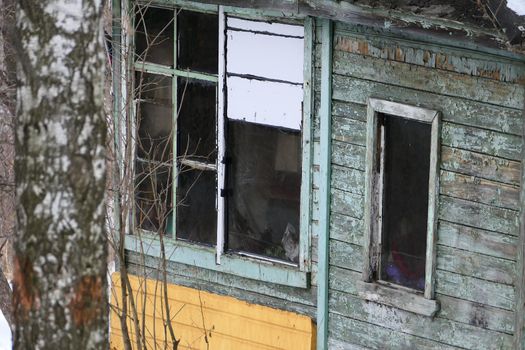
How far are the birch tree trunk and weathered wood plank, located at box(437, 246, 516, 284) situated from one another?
11.2 ft

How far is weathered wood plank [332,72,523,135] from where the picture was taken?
27.1ft

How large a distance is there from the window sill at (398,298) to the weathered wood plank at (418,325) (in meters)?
0.06

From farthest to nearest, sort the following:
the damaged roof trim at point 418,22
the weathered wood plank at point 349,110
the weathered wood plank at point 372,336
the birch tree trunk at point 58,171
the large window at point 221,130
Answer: the large window at point 221,130 → the weathered wood plank at point 349,110 → the weathered wood plank at point 372,336 → the damaged roof trim at point 418,22 → the birch tree trunk at point 58,171

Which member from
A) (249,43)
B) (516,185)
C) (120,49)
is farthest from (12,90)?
(516,185)

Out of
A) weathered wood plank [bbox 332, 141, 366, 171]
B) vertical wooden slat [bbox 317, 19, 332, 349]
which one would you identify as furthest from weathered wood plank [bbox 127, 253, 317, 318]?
weathered wood plank [bbox 332, 141, 366, 171]

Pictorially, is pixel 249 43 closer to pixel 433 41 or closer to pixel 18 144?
pixel 433 41

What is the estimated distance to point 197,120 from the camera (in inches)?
400

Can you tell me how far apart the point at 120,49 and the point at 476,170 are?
3.31 metres

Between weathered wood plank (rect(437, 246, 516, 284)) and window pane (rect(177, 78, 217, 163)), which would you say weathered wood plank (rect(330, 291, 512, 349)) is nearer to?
weathered wood plank (rect(437, 246, 516, 284))

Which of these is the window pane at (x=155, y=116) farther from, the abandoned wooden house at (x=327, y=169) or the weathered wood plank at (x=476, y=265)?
the weathered wood plank at (x=476, y=265)

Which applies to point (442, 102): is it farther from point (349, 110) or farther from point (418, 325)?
point (418, 325)

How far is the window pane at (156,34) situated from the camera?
10.3 metres

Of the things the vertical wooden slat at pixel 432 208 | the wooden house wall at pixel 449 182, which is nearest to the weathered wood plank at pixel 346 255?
the wooden house wall at pixel 449 182

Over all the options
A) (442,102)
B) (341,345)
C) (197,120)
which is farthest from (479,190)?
(197,120)
